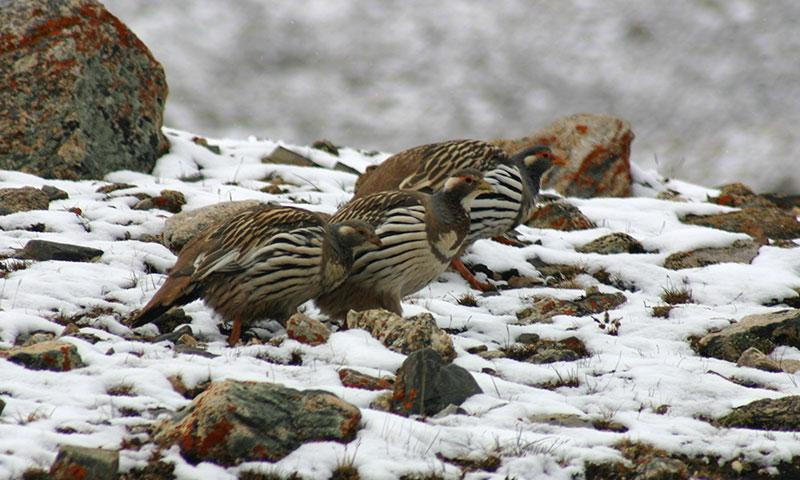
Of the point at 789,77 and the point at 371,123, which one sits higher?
the point at 789,77

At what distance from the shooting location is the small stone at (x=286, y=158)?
15.2 meters

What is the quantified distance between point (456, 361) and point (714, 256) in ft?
14.6

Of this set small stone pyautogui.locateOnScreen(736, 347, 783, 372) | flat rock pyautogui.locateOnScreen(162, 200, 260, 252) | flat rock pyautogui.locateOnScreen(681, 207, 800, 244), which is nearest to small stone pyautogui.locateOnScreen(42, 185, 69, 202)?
flat rock pyautogui.locateOnScreen(162, 200, 260, 252)

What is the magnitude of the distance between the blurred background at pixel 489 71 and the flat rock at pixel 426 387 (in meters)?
21.3

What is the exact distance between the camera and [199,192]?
12.5 m

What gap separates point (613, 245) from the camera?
1172 centimetres

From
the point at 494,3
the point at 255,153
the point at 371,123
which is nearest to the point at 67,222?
the point at 255,153

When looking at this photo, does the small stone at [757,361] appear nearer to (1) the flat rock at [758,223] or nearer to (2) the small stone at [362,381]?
(2) the small stone at [362,381]

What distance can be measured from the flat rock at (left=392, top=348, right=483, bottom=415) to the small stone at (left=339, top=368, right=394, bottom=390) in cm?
18

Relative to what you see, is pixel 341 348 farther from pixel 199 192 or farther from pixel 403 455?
pixel 199 192

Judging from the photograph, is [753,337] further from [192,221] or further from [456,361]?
[192,221]

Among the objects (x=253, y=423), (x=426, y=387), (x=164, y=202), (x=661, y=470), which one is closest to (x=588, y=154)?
(x=164, y=202)

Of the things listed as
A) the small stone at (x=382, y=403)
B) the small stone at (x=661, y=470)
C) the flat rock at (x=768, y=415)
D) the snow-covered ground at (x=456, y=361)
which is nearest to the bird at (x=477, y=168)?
the snow-covered ground at (x=456, y=361)

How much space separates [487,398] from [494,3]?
3208cm
